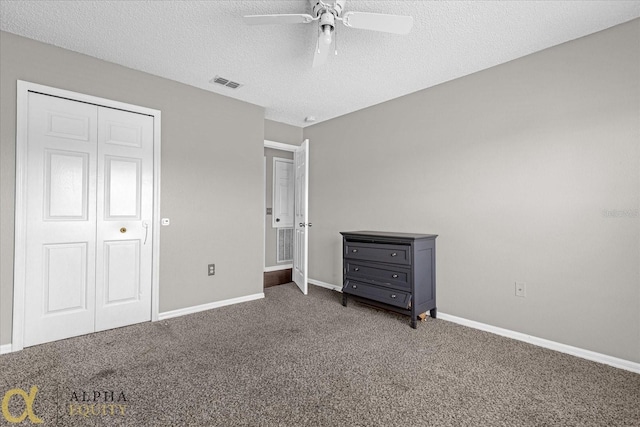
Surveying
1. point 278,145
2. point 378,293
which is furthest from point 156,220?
point 378,293

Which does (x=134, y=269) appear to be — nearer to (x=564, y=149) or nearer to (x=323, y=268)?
(x=323, y=268)

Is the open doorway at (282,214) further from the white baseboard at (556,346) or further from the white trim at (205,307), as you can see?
the white baseboard at (556,346)

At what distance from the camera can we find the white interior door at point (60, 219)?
254 centimetres

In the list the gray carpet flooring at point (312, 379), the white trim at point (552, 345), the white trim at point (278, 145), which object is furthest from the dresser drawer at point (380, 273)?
the white trim at point (278, 145)

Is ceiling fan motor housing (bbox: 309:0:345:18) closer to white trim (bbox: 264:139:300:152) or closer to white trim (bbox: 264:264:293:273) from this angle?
white trim (bbox: 264:139:300:152)

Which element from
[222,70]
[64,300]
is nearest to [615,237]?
[222,70]

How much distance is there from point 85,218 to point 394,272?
9.71 feet

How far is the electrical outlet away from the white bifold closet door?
3.53 meters

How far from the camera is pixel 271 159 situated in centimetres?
509

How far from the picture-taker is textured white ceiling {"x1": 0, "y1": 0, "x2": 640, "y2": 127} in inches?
83.4

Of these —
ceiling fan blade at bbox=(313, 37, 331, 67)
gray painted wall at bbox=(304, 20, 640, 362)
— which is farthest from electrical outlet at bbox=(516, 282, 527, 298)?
ceiling fan blade at bbox=(313, 37, 331, 67)

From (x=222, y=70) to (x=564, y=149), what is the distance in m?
3.13

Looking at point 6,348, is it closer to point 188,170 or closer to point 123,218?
point 123,218

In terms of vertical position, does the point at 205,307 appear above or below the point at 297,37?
below
